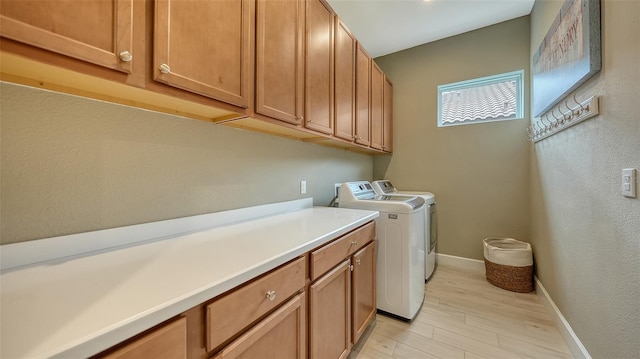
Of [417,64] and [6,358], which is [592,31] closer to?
[417,64]

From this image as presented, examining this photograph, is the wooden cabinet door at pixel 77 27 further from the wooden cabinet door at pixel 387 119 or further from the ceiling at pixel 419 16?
the wooden cabinet door at pixel 387 119

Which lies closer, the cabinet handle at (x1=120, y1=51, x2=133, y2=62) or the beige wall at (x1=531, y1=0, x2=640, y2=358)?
the cabinet handle at (x1=120, y1=51, x2=133, y2=62)

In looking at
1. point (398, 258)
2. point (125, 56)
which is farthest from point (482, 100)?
point (125, 56)

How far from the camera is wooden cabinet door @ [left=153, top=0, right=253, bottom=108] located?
82cm

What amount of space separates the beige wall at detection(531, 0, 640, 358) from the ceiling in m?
0.74

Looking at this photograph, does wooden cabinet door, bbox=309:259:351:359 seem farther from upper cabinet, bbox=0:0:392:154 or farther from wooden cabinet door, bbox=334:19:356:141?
wooden cabinet door, bbox=334:19:356:141

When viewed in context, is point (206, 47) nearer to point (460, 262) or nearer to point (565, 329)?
point (565, 329)

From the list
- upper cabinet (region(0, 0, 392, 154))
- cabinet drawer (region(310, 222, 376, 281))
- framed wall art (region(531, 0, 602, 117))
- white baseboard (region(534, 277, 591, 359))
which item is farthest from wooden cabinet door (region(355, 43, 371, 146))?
white baseboard (region(534, 277, 591, 359))

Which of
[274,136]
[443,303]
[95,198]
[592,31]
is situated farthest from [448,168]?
[95,198]

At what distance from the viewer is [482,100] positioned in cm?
280

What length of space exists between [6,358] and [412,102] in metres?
3.55

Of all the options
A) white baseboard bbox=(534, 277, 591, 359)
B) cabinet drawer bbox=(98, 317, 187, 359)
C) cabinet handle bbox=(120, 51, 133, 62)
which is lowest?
white baseboard bbox=(534, 277, 591, 359)

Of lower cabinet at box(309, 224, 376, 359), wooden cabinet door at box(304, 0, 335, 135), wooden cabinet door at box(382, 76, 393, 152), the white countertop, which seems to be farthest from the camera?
wooden cabinet door at box(382, 76, 393, 152)

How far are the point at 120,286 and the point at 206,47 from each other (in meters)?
0.89
